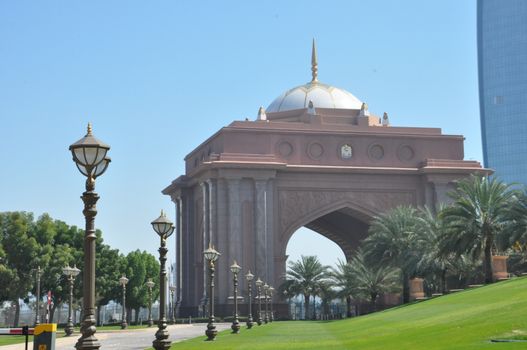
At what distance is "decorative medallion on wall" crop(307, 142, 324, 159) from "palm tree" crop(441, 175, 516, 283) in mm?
25552

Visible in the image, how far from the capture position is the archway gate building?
7100 cm

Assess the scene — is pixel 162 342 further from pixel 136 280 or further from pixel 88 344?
pixel 136 280

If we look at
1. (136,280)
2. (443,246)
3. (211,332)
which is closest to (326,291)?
(136,280)

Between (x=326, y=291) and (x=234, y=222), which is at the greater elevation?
(x=234, y=222)

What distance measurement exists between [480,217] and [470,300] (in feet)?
47.3

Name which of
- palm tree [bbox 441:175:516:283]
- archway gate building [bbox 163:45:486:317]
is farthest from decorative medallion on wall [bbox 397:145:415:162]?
palm tree [bbox 441:175:516:283]

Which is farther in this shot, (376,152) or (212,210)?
(376,152)

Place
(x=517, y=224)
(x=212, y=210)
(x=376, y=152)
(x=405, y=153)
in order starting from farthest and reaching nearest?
1. (x=405, y=153)
2. (x=376, y=152)
3. (x=212, y=210)
4. (x=517, y=224)

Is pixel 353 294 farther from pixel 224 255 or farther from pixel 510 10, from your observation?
pixel 510 10

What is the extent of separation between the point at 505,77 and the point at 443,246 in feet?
382

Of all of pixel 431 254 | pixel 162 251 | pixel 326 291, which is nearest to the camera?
pixel 162 251

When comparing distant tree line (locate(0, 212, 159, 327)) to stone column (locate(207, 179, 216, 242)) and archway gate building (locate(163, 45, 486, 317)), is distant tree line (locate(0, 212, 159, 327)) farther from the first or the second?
stone column (locate(207, 179, 216, 242))

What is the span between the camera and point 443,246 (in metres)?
50.7

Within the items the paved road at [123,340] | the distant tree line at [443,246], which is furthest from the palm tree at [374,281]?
the paved road at [123,340]
